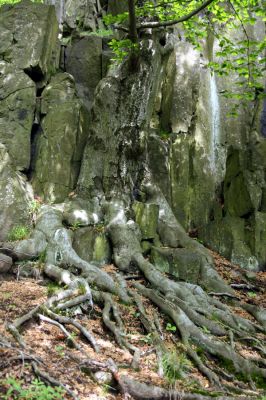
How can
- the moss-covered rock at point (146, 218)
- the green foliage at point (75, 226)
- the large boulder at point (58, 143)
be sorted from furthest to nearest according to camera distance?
the large boulder at point (58, 143) < the moss-covered rock at point (146, 218) < the green foliage at point (75, 226)

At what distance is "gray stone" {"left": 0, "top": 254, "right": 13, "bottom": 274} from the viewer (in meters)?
6.99

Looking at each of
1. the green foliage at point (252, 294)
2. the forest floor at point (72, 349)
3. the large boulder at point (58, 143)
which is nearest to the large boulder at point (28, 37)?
the large boulder at point (58, 143)

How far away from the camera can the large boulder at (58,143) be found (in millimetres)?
9750

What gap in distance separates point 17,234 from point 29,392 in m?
5.20

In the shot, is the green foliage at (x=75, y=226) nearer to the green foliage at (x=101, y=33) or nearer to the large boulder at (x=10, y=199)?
the large boulder at (x=10, y=199)

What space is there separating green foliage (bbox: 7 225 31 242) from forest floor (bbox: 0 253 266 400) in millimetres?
1198

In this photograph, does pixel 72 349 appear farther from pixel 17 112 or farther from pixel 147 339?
pixel 17 112

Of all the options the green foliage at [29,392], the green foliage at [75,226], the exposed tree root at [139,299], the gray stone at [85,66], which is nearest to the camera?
the green foliage at [29,392]

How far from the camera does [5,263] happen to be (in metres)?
7.04

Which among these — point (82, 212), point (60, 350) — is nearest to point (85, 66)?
point (82, 212)

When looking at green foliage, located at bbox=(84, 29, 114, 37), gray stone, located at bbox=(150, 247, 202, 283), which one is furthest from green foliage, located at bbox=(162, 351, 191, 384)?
green foliage, located at bbox=(84, 29, 114, 37)

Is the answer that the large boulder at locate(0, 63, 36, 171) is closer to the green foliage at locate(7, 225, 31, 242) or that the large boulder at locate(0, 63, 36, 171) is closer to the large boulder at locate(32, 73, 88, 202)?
the large boulder at locate(32, 73, 88, 202)

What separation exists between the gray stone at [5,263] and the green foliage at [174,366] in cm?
327

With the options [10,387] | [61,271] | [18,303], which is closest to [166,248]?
[61,271]
